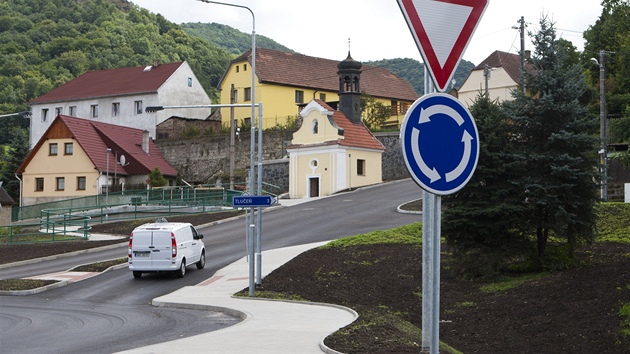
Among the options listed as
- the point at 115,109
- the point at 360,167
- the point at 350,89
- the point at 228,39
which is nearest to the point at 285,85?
the point at 115,109

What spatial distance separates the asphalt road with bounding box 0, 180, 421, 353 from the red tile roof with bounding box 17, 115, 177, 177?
23103mm

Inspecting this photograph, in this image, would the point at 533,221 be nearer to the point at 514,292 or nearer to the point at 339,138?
the point at 514,292

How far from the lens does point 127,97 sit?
88375mm

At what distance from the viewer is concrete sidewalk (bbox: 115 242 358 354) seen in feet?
44.1

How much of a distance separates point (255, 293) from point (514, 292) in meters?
7.10

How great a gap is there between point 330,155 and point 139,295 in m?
38.2

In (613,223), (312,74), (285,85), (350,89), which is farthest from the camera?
(312,74)

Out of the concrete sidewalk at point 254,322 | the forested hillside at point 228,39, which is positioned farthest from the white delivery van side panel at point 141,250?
the forested hillside at point 228,39

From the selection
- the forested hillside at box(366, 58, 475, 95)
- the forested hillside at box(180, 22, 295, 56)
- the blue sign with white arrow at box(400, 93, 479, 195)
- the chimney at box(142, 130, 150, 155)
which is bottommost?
the blue sign with white arrow at box(400, 93, 479, 195)

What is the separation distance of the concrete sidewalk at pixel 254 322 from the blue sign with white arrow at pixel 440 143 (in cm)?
793

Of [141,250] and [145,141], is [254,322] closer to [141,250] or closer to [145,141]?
[141,250]

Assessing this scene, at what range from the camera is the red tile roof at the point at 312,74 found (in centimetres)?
8650

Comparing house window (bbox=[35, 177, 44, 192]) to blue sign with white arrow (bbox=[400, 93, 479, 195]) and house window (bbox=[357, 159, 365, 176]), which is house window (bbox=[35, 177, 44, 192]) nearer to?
house window (bbox=[357, 159, 365, 176])

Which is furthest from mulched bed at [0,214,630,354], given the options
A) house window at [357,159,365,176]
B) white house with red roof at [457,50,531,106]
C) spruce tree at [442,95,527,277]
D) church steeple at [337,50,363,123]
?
white house with red roof at [457,50,531,106]
